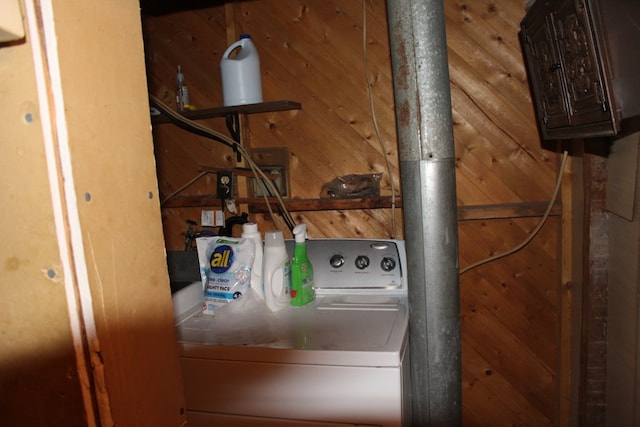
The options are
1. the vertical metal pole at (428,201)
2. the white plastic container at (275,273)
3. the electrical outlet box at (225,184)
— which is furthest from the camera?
the electrical outlet box at (225,184)

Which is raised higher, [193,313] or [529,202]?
[529,202]

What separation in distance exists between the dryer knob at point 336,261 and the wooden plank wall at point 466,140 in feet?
1.35

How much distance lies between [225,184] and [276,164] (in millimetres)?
268

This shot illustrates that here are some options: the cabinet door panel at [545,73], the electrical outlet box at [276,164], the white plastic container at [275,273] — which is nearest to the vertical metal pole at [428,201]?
the cabinet door panel at [545,73]

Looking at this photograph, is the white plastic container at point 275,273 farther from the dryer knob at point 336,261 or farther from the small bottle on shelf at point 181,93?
the small bottle on shelf at point 181,93

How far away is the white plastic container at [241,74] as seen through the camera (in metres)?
2.02

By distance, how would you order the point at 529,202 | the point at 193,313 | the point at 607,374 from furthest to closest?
the point at 529,202 < the point at 607,374 < the point at 193,313

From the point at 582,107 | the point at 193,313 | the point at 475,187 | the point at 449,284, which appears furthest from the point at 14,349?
the point at 475,187

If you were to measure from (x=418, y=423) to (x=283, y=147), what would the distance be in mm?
1341

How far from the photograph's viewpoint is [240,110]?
2.06 meters

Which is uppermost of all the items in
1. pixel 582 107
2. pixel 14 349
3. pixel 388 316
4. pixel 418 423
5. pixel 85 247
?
pixel 582 107

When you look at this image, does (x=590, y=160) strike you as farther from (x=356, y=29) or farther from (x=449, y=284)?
(x=356, y=29)

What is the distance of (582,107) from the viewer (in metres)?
1.30

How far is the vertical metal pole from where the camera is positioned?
1.36m
